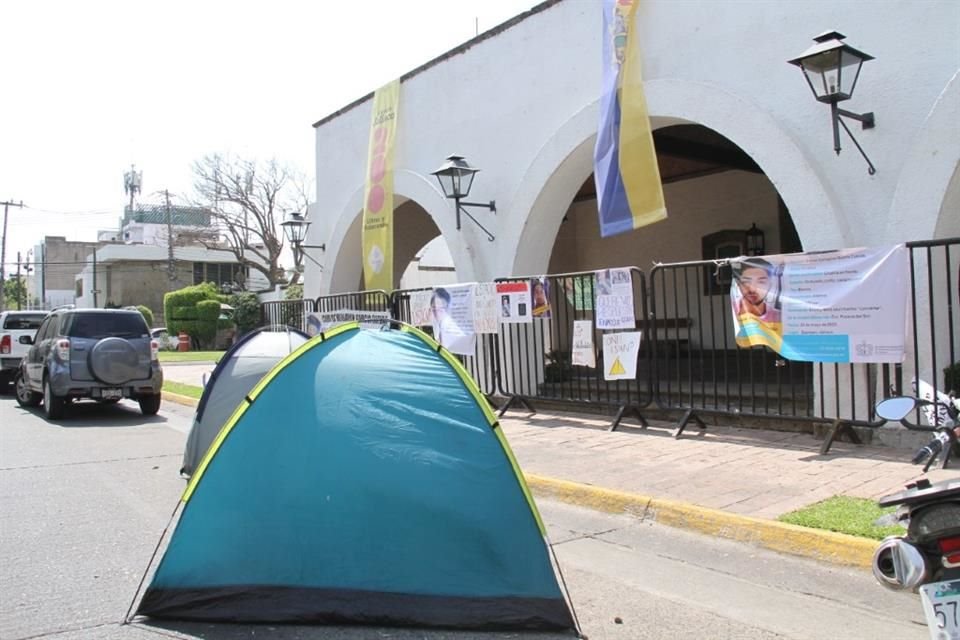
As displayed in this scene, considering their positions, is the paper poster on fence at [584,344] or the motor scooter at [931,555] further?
the paper poster on fence at [584,344]

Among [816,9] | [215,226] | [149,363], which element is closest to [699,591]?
[816,9]

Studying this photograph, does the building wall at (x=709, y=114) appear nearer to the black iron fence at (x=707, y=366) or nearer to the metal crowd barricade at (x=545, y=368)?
the black iron fence at (x=707, y=366)

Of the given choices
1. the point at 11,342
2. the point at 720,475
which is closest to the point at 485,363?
the point at 720,475

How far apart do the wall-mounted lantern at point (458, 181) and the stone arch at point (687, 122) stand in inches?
33.7

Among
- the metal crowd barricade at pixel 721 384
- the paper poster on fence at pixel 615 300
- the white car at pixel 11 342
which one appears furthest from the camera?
the white car at pixel 11 342

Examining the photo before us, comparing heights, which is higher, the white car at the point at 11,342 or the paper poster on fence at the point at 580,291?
the paper poster on fence at the point at 580,291

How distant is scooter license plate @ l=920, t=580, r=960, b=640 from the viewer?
258 cm

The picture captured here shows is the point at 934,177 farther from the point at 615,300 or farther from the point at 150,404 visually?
the point at 150,404

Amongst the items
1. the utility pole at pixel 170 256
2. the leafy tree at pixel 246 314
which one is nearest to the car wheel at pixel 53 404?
the leafy tree at pixel 246 314

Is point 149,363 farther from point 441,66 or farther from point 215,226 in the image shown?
point 215,226

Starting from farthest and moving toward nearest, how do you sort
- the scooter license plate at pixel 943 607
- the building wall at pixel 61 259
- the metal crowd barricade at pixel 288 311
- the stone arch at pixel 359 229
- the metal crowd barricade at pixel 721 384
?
the building wall at pixel 61 259
the metal crowd barricade at pixel 288 311
the stone arch at pixel 359 229
the metal crowd barricade at pixel 721 384
the scooter license plate at pixel 943 607

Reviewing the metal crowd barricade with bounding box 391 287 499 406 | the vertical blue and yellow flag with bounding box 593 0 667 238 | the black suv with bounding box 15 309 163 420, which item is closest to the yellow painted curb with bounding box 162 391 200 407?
the black suv with bounding box 15 309 163 420

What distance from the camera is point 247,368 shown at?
6.43 meters

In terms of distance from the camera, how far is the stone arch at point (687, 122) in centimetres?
777
